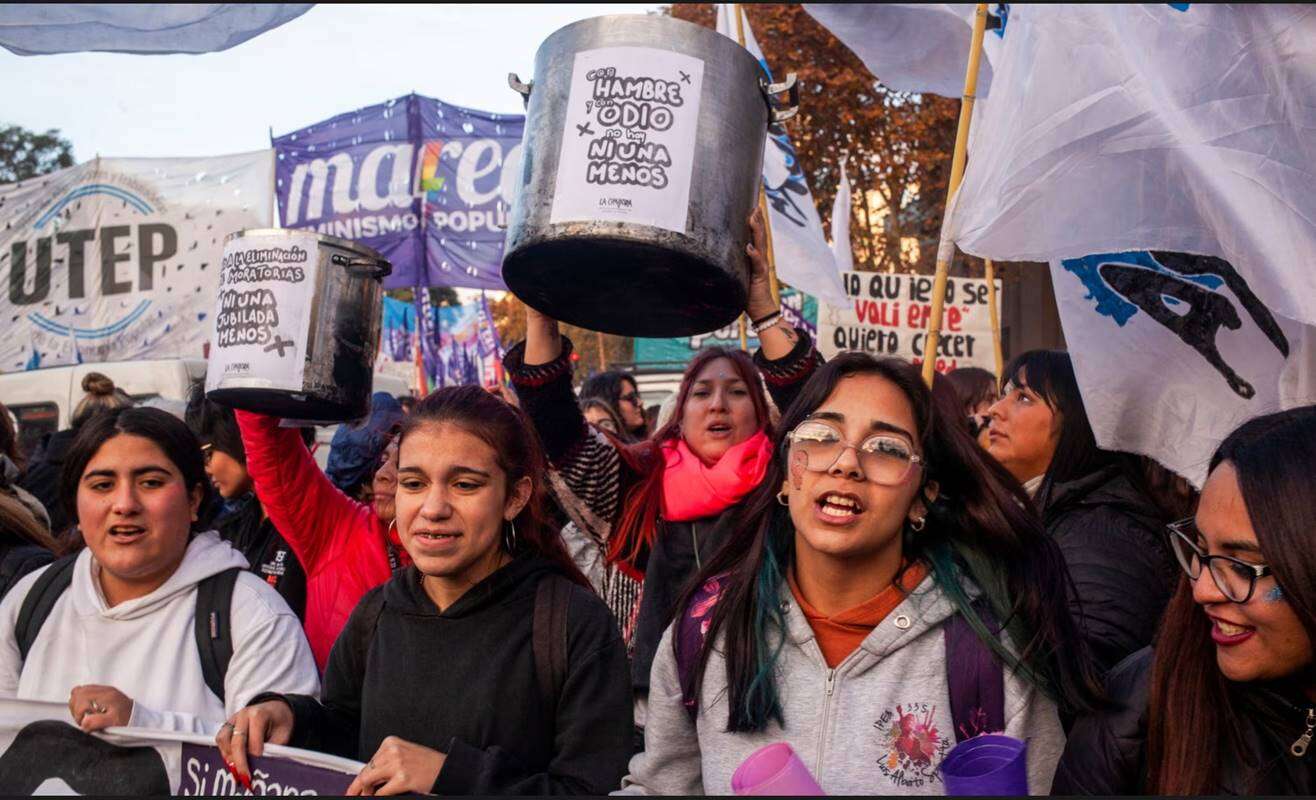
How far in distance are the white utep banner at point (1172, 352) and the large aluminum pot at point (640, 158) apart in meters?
1.29

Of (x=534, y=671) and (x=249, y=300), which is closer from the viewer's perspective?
(x=534, y=671)

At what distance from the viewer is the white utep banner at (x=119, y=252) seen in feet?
30.2

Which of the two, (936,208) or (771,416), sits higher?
(936,208)

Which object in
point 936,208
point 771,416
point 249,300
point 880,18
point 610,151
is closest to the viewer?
point 610,151

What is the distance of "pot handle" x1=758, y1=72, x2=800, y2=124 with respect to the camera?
105 inches

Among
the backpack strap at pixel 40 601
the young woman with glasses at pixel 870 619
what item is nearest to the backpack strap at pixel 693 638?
the young woman with glasses at pixel 870 619

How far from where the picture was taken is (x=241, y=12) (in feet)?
10.1

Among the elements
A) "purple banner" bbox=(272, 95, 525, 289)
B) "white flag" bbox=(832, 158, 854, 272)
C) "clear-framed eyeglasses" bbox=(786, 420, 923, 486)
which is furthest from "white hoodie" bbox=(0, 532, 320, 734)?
"purple banner" bbox=(272, 95, 525, 289)

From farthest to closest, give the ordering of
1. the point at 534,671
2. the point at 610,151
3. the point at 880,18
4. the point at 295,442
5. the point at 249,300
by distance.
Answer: the point at 880,18, the point at 295,442, the point at 249,300, the point at 534,671, the point at 610,151

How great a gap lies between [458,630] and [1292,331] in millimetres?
2233

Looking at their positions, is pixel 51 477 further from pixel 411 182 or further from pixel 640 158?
pixel 411 182

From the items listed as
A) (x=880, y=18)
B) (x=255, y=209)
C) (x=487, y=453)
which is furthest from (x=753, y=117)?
(x=255, y=209)

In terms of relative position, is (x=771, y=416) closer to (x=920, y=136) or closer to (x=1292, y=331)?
(x=1292, y=331)

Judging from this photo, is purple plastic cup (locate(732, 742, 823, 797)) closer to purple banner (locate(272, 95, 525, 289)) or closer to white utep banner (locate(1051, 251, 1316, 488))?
A: white utep banner (locate(1051, 251, 1316, 488))
